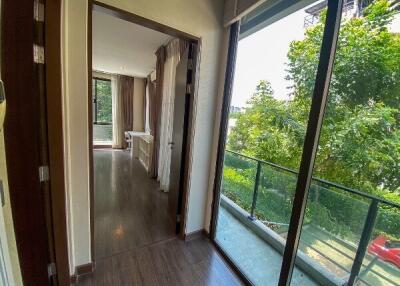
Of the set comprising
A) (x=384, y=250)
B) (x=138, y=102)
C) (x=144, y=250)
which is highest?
(x=138, y=102)

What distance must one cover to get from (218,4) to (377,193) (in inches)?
81.1

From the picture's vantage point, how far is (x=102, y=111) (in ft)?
22.9

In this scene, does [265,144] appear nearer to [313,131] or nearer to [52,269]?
[313,131]

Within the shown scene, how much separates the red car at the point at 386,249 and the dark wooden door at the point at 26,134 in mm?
2088

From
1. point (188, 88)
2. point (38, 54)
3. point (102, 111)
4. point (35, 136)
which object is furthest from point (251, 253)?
point (102, 111)

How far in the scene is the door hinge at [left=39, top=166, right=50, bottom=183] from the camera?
1.21 metres

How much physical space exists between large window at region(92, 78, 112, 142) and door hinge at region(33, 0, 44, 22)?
20.6 ft

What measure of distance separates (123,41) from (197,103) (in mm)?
2378

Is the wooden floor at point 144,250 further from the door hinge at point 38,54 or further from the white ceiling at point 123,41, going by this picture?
the white ceiling at point 123,41

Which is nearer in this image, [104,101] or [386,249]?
[386,249]

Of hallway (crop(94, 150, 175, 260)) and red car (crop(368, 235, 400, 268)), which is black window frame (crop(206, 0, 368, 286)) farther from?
hallway (crop(94, 150, 175, 260))

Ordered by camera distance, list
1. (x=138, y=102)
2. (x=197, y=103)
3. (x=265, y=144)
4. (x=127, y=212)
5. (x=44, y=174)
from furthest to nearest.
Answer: (x=138, y=102) < (x=127, y=212) < (x=265, y=144) < (x=197, y=103) < (x=44, y=174)

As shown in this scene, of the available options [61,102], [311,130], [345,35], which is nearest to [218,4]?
[345,35]

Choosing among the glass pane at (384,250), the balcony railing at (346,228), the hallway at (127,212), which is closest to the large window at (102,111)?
the hallway at (127,212)
